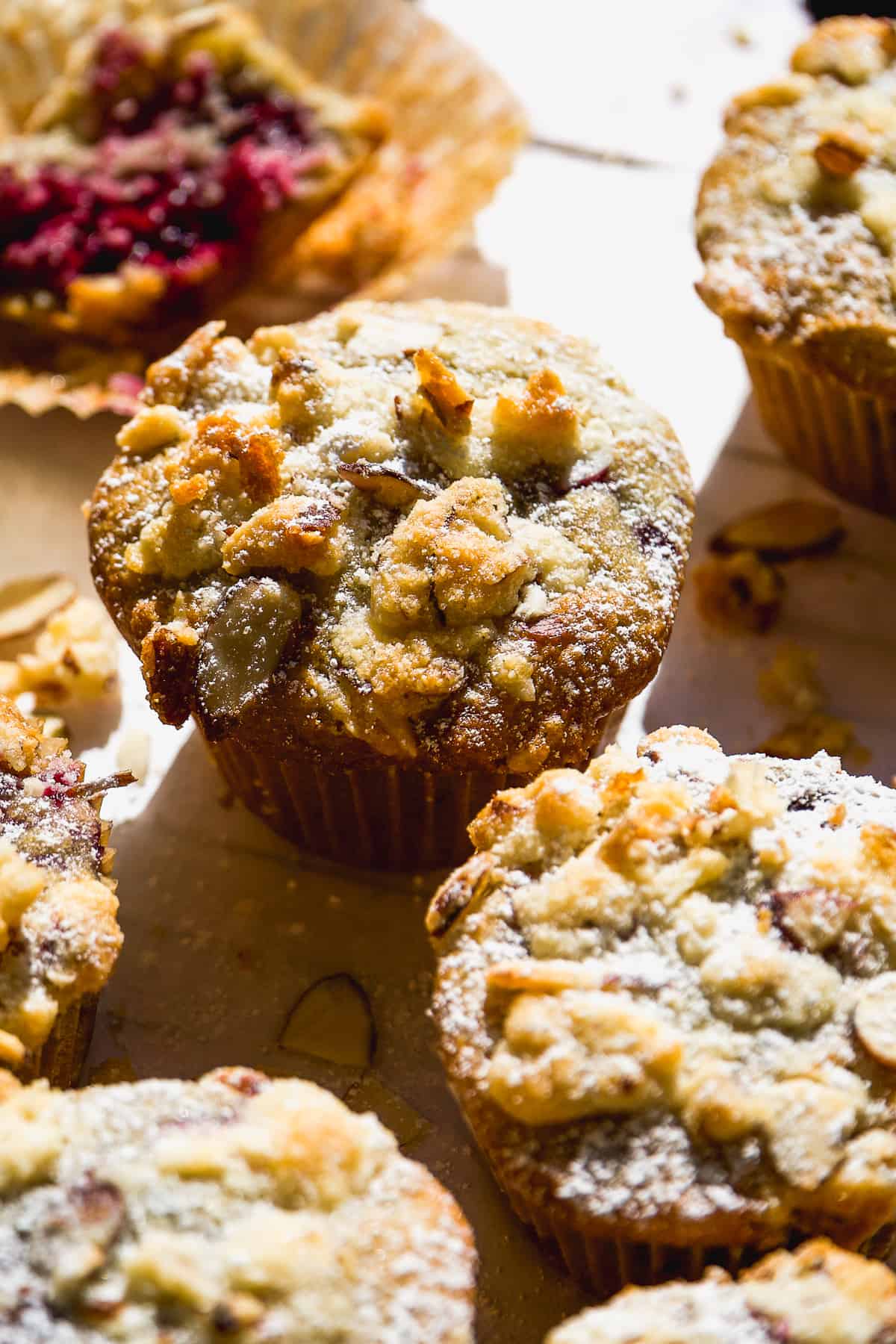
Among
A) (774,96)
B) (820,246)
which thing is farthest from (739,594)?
(774,96)

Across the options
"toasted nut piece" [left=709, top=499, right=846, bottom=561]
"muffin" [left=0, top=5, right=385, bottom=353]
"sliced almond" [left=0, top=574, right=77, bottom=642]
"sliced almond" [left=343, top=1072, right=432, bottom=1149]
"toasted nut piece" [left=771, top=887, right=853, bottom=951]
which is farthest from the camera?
"muffin" [left=0, top=5, right=385, bottom=353]

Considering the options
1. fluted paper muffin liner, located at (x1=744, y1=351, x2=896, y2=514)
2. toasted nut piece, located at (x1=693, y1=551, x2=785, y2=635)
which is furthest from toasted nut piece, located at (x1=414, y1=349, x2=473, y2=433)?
toasted nut piece, located at (x1=693, y1=551, x2=785, y2=635)

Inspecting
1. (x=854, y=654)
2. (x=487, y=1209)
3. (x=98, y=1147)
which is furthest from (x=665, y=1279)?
(x=854, y=654)

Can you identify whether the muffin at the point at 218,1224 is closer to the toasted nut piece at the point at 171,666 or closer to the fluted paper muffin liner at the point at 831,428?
the toasted nut piece at the point at 171,666

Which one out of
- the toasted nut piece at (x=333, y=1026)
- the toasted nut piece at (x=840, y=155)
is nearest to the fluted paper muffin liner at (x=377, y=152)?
the toasted nut piece at (x=840, y=155)

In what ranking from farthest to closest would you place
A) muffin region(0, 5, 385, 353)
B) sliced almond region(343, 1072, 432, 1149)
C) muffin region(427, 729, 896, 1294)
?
muffin region(0, 5, 385, 353)
sliced almond region(343, 1072, 432, 1149)
muffin region(427, 729, 896, 1294)

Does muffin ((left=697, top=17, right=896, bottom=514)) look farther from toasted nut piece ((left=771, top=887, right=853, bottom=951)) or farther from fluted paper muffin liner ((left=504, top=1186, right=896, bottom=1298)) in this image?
fluted paper muffin liner ((left=504, top=1186, right=896, bottom=1298))
